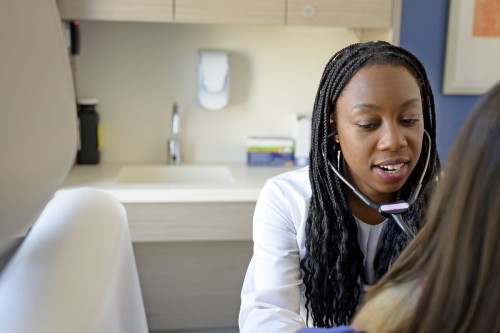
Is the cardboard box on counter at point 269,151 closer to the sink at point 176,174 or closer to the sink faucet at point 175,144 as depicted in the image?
the sink at point 176,174

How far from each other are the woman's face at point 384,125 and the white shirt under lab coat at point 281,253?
159 millimetres

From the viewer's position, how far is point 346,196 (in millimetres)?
1269

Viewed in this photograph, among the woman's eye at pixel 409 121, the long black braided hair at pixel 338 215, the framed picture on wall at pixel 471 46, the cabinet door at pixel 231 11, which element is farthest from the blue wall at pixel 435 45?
the woman's eye at pixel 409 121

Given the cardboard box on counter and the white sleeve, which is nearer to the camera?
the white sleeve

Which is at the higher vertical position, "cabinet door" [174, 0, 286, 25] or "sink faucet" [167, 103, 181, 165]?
"cabinet door" [174, 0, 286, 25]

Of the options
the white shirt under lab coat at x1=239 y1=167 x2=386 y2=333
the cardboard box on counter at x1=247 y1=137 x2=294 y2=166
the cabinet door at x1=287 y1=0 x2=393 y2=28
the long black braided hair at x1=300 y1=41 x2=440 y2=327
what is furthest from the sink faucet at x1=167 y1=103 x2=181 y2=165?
the long black braided hair at x1=300 y1=41 x2=440 y2=327

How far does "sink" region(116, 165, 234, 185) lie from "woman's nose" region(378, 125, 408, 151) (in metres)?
1.52

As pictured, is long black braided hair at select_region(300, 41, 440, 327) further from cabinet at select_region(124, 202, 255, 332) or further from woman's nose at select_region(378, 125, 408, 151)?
cabinet at select_region(124, 202, 255, 332)

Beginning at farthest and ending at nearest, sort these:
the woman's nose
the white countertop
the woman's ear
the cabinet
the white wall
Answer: the white wall → the cabinet → the white countertop → the woman's ear → the woman's nose

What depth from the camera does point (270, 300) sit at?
115 cm

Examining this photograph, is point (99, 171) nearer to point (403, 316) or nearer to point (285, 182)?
point (285, 182)

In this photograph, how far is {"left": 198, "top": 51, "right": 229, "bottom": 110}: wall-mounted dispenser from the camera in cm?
263

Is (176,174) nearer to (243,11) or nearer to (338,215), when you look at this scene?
(243,11)

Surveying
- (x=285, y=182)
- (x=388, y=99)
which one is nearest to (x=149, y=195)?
(x=285, y=182)
